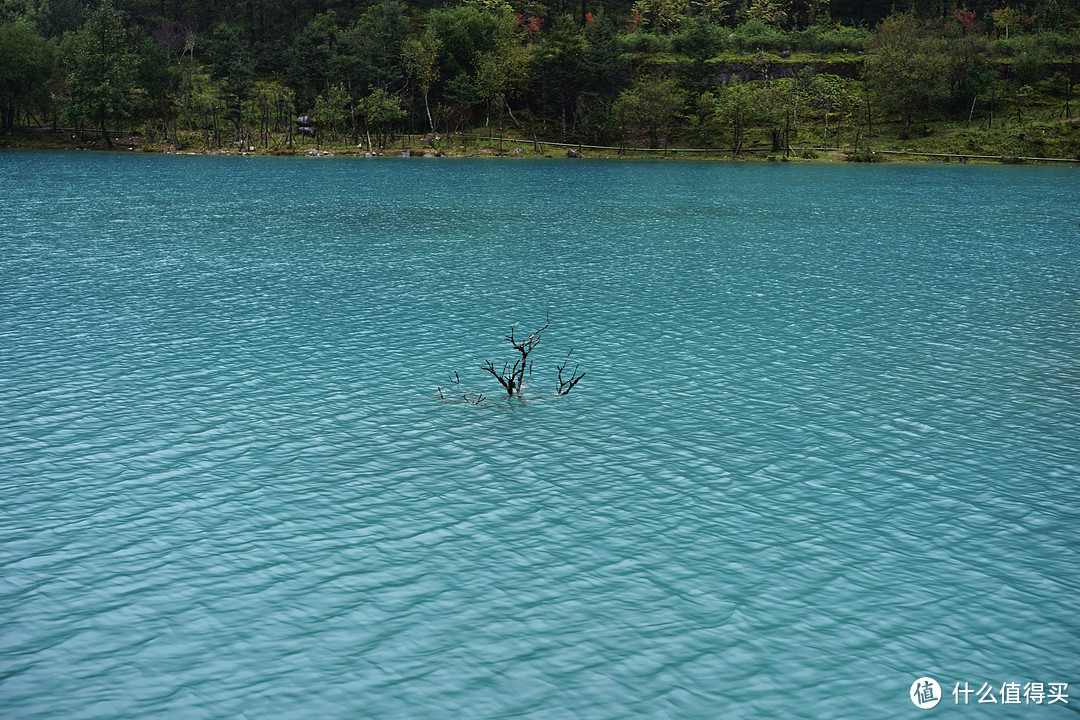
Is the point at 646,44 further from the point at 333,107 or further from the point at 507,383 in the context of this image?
the point at 507,383

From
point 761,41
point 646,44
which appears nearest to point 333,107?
point 646,44

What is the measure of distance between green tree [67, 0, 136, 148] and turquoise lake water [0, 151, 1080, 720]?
126 m

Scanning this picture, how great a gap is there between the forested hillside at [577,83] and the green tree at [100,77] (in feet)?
1.21

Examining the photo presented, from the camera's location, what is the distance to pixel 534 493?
22766 mm

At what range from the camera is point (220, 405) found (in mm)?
28703

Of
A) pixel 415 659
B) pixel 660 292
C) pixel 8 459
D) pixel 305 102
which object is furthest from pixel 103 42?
pixel 415 659

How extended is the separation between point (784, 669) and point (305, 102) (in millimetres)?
182118

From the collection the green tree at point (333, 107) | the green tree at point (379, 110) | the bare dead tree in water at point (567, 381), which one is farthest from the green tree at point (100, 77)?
the bare dead tree in water at point (567, 381)

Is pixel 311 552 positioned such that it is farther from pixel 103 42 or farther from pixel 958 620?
pixel 103 42

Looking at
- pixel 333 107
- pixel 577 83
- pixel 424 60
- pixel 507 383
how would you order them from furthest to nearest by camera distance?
pixel 424 60
pixel 577 83
pixel 333 107
pixel 507 383

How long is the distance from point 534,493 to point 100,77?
561ft

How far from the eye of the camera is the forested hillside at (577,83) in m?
158

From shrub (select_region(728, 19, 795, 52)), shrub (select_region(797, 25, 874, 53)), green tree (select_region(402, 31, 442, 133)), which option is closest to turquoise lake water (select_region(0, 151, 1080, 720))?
green tree (select_region(402, 31, 442, 133))

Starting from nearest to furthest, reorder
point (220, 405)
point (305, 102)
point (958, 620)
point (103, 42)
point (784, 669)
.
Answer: point (784, 669) < point (958, 620) < point (220, 405) < point (103, 42) < point (305, 102)
